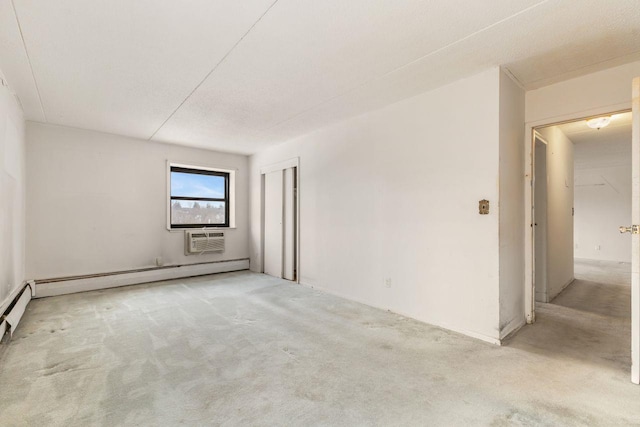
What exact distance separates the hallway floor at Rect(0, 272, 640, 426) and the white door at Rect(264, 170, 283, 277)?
1969mm

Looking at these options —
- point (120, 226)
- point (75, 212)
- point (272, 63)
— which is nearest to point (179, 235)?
point (120, 226)

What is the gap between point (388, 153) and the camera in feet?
11.0

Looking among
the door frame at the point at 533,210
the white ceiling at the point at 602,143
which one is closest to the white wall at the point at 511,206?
the door frame at the point at 533,210

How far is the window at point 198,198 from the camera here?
206 inches

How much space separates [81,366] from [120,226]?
2.99 metres

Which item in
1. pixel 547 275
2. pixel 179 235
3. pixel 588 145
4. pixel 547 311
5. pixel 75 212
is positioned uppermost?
pixel 588 145

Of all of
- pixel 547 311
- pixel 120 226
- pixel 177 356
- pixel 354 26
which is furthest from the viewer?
pixel 120 226

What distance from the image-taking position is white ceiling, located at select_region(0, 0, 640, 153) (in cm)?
178

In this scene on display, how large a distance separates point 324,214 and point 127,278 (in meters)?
3.20

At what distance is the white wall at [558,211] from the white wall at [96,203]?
5.42m

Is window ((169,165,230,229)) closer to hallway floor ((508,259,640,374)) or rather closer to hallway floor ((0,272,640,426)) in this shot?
hallway floor ((0,272,640,426))

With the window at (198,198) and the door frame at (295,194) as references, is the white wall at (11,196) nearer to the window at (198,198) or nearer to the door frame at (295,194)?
the window at (198,198)

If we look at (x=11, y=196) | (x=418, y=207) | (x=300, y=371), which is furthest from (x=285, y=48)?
(x=11, y=196)

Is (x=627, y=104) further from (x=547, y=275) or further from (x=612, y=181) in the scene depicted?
(x=612, y=181)
